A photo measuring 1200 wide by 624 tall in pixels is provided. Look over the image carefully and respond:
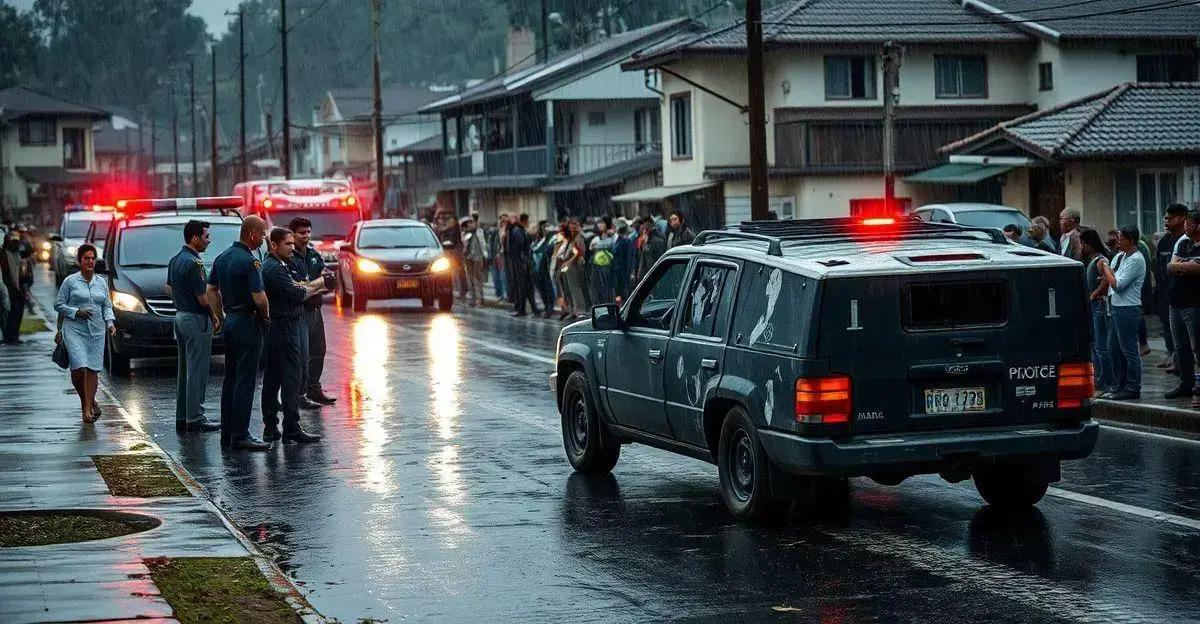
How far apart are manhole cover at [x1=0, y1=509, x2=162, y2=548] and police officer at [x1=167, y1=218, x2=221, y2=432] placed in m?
5.00

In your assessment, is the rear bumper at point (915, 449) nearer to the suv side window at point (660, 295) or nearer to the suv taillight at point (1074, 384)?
the suv taillight at point (1074, 384)

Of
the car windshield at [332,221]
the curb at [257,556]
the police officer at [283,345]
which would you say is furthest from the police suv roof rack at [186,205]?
the car windshield at [332,221]

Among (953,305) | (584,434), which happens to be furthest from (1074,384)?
(584,434)

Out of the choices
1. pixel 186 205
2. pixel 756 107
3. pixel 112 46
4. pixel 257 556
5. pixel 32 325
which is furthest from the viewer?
pixel 112 46

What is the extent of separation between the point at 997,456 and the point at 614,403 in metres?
3.02

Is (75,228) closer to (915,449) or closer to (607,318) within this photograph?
(607,318)

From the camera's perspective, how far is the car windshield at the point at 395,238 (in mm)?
35844

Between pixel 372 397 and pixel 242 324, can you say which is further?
pixel 372 397

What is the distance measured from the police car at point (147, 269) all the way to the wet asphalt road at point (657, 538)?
598 cm

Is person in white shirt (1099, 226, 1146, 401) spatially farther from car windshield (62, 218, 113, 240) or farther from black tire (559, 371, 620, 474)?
car windshield (62, 218, 113, 240)

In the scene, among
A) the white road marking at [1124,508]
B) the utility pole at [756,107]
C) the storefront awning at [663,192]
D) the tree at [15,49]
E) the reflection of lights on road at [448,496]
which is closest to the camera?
the white road marking at [1124,508]

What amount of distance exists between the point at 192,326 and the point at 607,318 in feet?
17.6

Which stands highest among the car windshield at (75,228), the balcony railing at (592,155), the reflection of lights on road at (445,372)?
the balcony railing at (592,155)

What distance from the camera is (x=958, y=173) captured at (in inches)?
1578
